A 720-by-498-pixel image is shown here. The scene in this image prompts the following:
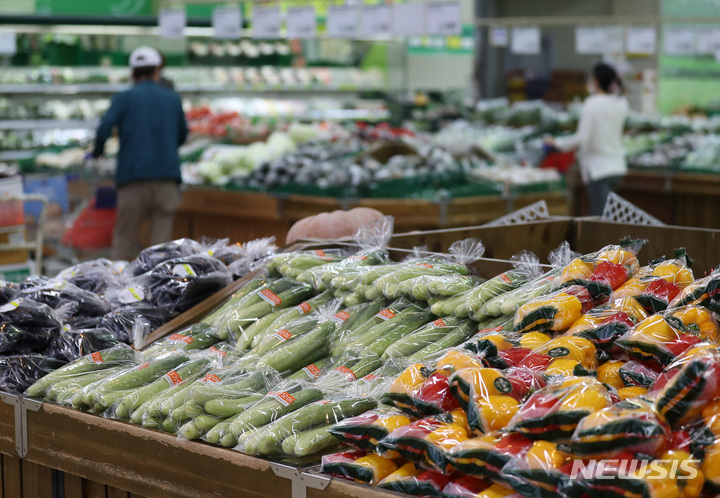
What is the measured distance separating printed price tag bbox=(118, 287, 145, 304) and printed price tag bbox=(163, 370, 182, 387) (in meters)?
0.78

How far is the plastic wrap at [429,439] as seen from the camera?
178 cm

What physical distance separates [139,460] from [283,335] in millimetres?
535

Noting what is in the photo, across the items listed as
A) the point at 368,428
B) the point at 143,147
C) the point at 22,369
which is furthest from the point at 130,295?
the point at 143,147

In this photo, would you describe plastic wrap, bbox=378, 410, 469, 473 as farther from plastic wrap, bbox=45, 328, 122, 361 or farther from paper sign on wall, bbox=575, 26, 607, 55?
paper sign on wall, bbox=575, 26, 607, 55

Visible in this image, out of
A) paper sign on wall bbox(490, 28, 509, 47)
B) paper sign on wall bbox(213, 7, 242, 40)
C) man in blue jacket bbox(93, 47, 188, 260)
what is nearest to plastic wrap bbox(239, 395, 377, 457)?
man in blue jacket bbox(93, 47, 188, 260)

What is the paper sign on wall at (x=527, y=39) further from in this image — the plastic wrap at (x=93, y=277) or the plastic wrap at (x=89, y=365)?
the plastic wrap at (x=89, y=365)

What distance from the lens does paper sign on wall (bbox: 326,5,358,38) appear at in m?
9.34

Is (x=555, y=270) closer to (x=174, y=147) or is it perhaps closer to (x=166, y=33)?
(x=174, y=147)

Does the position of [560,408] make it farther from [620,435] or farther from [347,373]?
[347,373]

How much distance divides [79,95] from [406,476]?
35.3 ft

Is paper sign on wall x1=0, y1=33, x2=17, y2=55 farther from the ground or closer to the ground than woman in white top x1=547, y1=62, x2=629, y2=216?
farther from the ground

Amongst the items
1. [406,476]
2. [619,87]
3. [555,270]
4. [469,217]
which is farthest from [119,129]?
[406,476]

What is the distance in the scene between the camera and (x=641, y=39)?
1005 centimetres

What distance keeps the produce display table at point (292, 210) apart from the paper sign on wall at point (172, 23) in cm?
307
